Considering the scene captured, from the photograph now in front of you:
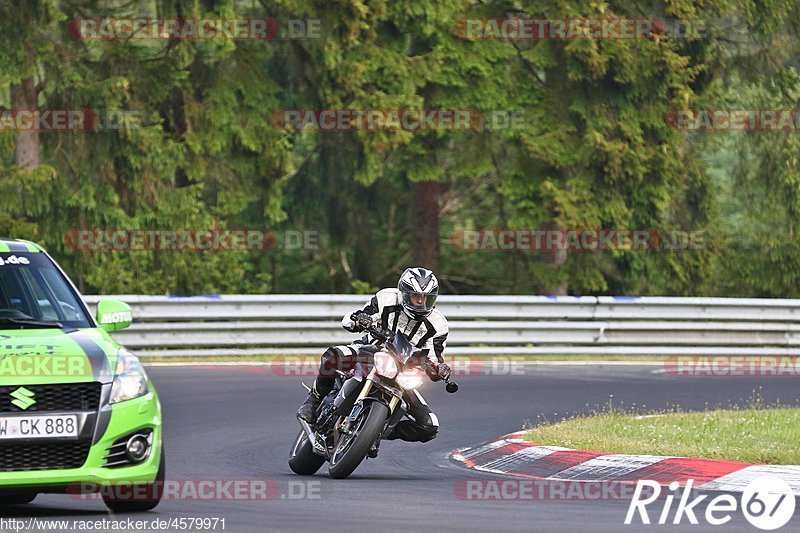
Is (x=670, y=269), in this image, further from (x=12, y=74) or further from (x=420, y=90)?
(x=12, y=74)

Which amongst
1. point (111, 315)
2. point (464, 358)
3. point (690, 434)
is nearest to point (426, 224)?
point (464, 358)

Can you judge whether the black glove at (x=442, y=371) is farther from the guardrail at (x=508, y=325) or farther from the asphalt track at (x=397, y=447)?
the guardrail at (x=508, y=325)

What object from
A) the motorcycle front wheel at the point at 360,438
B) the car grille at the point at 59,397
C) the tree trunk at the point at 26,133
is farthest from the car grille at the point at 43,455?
the tree trunk at the point at 26,133

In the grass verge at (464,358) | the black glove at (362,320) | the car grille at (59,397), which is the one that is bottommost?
the grass verge at (464,358)

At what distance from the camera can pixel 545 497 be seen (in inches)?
428

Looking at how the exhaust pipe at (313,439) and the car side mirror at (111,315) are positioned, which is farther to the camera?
the exhaust pipe at (313,439)

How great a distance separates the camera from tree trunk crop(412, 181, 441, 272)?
111 ft

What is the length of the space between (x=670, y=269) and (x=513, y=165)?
3575 mm

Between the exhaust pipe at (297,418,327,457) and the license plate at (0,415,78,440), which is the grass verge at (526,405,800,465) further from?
the license plate at (0,415,78,440)

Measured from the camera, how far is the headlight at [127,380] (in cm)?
970

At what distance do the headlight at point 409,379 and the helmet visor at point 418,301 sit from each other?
1.44ft

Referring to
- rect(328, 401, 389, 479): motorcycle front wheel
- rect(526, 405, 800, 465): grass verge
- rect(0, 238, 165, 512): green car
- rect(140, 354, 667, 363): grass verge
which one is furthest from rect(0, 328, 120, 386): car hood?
rect(140, 354, 667, 363): grass verge

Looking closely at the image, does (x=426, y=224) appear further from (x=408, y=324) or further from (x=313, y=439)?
(x=408, y=324)

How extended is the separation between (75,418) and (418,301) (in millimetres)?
3092
